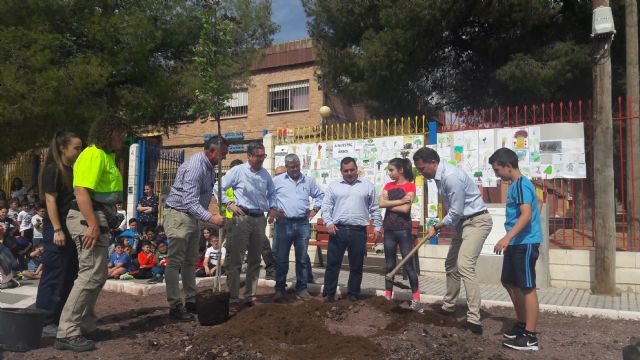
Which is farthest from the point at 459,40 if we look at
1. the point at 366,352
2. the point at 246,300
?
the point at 366,352

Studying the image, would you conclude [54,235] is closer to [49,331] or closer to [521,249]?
[49,331]

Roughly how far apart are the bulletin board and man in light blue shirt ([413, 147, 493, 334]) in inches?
154

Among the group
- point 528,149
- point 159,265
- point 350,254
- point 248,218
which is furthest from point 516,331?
point 159,265

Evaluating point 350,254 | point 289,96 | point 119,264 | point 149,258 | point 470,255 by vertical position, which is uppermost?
point 289,96

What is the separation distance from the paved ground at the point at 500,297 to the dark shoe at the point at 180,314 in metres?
1.60

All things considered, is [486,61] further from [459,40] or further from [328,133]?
[328,133]

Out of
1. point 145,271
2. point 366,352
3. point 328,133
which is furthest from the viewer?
point 328,133

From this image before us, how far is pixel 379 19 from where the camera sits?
1614cm

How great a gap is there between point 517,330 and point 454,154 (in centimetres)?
457

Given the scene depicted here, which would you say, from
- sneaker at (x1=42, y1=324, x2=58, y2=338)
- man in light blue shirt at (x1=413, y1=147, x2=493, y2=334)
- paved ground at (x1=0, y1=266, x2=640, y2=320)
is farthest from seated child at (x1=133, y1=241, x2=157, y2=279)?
man in light blue shirt at (x1=413, y1=147, x2=493, y2=334)

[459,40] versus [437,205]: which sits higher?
[459,40]

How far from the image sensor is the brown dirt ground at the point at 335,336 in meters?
3.97

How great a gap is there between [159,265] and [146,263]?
1.29ft

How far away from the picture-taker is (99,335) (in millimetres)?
4594
